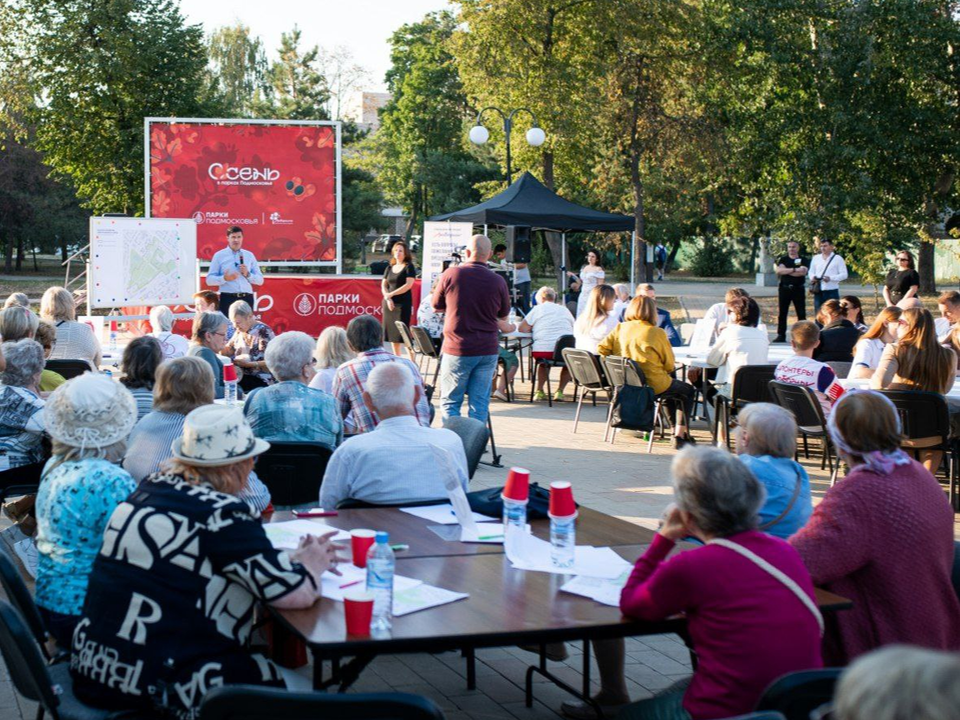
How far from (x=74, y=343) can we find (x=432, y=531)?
4834 mm

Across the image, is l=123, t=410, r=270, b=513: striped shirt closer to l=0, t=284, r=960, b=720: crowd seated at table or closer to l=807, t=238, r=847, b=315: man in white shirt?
l=0, t=284, r=960, b=720: crowd seated at table

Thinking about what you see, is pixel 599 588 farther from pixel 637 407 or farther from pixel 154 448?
pixel 637 407

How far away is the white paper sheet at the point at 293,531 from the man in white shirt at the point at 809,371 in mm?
5097

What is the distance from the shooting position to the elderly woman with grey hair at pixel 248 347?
28.5 ft

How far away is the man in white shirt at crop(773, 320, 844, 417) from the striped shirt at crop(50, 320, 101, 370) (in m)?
5.16

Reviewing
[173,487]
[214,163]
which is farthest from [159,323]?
[214,163]

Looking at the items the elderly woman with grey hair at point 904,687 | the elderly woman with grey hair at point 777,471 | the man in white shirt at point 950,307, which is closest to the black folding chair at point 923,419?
the man in white shirt at point 950,307

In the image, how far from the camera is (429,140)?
47.6 m

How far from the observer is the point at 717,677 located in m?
2.87

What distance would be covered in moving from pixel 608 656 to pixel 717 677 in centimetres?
139

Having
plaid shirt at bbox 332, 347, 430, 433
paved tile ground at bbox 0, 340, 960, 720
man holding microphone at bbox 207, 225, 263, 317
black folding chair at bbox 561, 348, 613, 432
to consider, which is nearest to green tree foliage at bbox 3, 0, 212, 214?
man holding microphone at bbox 207, 225, 263, 317

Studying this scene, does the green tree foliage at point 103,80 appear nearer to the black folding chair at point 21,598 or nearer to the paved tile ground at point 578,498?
the paved tile ground at point 578,498

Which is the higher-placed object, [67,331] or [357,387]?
[67,331]


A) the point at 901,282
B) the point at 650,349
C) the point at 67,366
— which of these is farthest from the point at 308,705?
the point at 901,282
